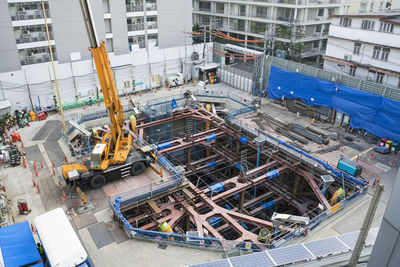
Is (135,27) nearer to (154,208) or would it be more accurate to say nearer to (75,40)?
(75,40)

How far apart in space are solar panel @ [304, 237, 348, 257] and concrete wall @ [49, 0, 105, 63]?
41.0 m

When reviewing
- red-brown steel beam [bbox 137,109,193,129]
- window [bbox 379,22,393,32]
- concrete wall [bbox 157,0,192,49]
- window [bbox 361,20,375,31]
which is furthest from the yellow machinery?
window [bbox 361,20,375,31]

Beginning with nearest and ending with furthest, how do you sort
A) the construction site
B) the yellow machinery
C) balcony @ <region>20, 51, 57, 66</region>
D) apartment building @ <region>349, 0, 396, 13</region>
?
the construction site, the yellow machinery, balcony @ <region>20, 51, 57, 66</region>, apartment building @ <region>349, 0, 396, 13</region>

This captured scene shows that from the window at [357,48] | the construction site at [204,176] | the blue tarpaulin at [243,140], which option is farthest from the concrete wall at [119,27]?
the window at [357,48]

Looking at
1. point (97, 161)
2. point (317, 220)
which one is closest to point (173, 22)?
point (97, 161)

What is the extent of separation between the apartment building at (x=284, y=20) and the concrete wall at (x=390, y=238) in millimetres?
53939

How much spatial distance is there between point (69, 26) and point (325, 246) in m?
42.0

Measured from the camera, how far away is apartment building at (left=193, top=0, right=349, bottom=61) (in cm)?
5981

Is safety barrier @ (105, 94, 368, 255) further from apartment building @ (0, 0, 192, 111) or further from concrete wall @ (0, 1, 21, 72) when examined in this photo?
concrete wall @ (0, 1, 21, 72)

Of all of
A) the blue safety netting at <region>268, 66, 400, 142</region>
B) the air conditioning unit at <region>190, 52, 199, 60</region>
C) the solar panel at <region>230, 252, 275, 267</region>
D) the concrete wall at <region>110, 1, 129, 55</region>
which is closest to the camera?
the solar panel at <region>230, 252, 275, 267</region>

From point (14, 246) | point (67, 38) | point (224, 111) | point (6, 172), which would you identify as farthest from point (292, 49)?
point (14, 246)

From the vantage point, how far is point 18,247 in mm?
17031

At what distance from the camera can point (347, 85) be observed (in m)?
37.5

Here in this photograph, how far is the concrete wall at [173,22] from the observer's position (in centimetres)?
5135
